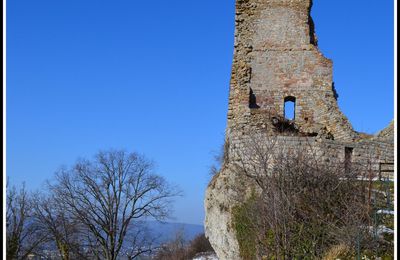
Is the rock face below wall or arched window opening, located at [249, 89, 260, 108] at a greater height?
arched window opening, located at [249, 89, 260, 108]

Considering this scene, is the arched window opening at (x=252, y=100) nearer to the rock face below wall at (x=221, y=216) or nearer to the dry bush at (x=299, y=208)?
the rock face below wall at (x=221, y=216)

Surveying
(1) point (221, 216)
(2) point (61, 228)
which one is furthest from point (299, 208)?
(2) point (61, 228)

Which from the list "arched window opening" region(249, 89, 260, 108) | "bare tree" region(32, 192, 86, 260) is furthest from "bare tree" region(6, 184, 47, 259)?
"arched window opening" region(249, 89, 260, 108)

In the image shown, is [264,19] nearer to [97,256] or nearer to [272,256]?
[272,256]

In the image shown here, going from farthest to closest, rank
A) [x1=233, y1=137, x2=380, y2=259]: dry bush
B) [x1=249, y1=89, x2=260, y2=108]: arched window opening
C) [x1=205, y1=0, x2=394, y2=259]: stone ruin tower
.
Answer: [x1=249, y1=89, x2=260, y2=108]: arched window opening → [x1=205, y1=0, x2=394, y2=259]: stone ruin tower → [x1=233, y1=137, x2=380, y2=259]: dry bush

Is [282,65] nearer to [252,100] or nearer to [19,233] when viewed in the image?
[252,100]

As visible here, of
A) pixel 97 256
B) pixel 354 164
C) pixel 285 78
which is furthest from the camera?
pixel 97 256

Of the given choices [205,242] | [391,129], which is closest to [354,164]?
[391,129]

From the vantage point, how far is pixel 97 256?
29.0m

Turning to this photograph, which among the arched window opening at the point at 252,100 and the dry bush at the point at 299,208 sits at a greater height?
the arched window opening at the point at 252,100

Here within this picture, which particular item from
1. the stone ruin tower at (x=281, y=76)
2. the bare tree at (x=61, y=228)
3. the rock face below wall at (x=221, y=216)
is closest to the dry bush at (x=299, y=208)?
the rock face below wall at (x=221, y=216)

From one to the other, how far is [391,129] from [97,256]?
56.6ft

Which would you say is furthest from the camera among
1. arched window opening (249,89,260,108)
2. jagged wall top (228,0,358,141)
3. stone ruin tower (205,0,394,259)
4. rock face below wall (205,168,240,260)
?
arched window opening (249,89,260,108)

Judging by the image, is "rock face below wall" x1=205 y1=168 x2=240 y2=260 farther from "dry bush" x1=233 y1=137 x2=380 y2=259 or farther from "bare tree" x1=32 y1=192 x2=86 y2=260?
"bare tree" x1=32 y1=192 x2=86 y2=260
